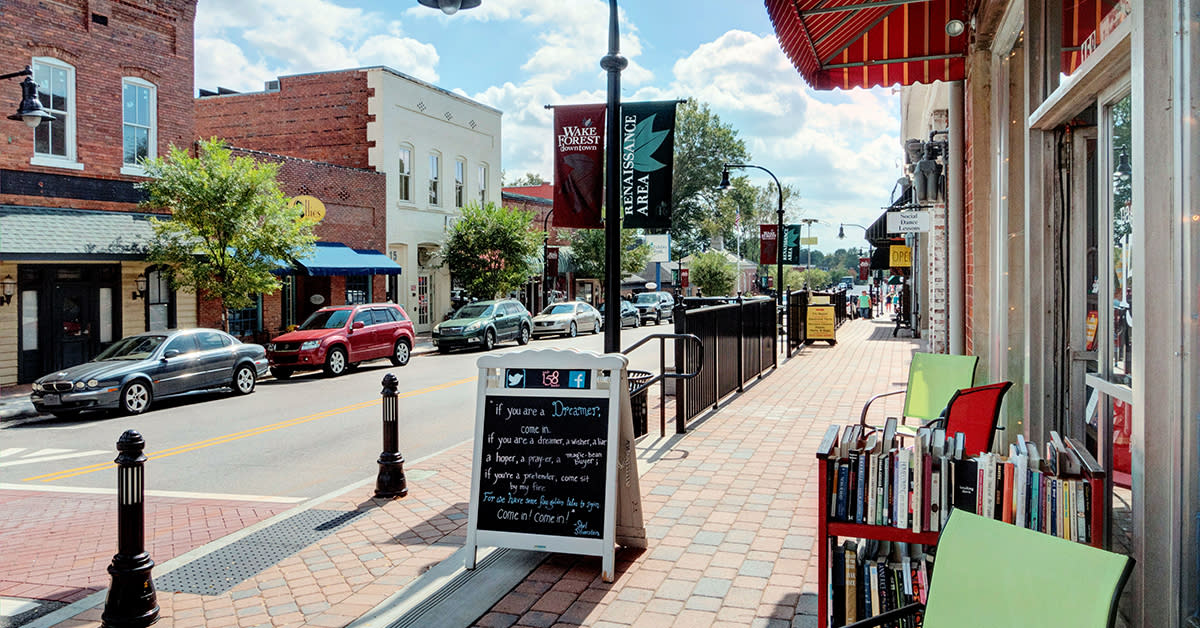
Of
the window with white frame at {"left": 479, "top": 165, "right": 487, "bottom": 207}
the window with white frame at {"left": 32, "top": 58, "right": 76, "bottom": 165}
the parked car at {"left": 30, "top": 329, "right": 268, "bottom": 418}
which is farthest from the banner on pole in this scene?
the window with white frame at {"left": 479, "top": 165, "right": 487, "bottom": 207}

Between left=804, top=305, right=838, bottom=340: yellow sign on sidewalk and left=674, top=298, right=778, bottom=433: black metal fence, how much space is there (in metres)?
6.79

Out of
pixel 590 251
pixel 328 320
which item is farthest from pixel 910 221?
pixel 590 251

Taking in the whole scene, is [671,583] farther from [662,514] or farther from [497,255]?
[497,255]

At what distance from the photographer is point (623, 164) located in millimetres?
7613

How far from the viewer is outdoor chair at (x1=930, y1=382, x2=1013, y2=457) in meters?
4.40

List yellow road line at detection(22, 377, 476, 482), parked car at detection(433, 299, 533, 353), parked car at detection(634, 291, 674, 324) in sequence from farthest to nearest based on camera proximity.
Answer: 1. parked car at detection(634, 291, 674, 324)
2. parked car at detection(433, 299, 533, 353)
3. yellow road line at detection(22, 377, 476, 482)

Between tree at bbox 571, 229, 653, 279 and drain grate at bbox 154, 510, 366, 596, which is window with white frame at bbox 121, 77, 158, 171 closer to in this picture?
drain grate at bbox 154, 510, 366, 596

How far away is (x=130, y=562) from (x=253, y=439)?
20.7ft

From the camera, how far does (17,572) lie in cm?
567

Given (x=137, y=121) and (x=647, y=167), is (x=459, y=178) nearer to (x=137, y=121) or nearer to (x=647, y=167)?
(x=137, y=121)

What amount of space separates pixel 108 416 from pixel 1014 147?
43.3ft

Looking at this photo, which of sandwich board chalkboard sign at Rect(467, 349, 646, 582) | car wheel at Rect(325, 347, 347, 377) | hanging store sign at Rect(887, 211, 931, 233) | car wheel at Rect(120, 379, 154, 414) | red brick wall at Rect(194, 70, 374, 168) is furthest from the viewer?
red brick wall at Rect(194, 70, 374, 168)

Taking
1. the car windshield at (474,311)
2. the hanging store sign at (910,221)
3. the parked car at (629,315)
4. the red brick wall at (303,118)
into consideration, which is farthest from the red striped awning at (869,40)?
the parked car at (629,315)

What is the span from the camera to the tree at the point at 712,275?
49.2m
